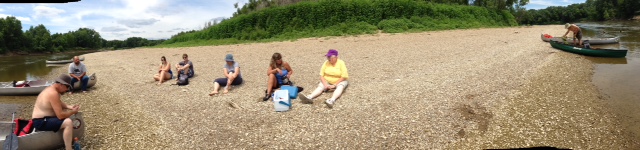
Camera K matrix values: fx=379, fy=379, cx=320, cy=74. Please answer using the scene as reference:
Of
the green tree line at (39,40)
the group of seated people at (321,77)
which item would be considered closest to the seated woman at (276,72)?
the group of seated people at (321,77)

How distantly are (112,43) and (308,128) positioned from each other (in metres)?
159

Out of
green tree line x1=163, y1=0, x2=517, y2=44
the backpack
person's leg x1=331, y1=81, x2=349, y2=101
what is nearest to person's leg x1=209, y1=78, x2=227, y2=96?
the backpack

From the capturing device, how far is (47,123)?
6.90 meters

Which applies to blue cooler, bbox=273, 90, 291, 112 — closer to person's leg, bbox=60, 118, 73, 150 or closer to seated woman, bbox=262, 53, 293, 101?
seated woman, bbox=262, 53, 293, 101

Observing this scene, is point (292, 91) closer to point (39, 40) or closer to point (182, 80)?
point (182, 80)

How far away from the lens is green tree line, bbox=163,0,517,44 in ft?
135

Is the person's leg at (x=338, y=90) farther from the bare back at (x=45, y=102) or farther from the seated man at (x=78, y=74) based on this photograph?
the seated man at (x=78, y=74)

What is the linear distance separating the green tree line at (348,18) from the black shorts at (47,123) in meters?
32.8

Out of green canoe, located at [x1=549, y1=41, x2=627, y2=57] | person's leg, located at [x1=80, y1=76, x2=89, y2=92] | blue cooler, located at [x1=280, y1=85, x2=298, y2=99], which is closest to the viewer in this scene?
blue cooler, located at [x1=280, y1=85, x2=298, y2=99]

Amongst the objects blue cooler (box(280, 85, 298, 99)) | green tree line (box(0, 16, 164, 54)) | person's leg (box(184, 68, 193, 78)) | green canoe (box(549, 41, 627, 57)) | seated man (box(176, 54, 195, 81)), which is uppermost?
green tree line (box(0, 16, 164, 54))

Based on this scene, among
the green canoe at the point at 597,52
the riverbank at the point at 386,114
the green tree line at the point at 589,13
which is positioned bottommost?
the riverbank at the point at 386,114

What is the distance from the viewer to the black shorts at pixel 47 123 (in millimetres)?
6850

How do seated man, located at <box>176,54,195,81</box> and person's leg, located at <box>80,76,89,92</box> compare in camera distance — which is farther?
seated man, located at <box>176,54,195,81</box>

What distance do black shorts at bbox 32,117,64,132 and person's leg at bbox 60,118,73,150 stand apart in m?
0.08
